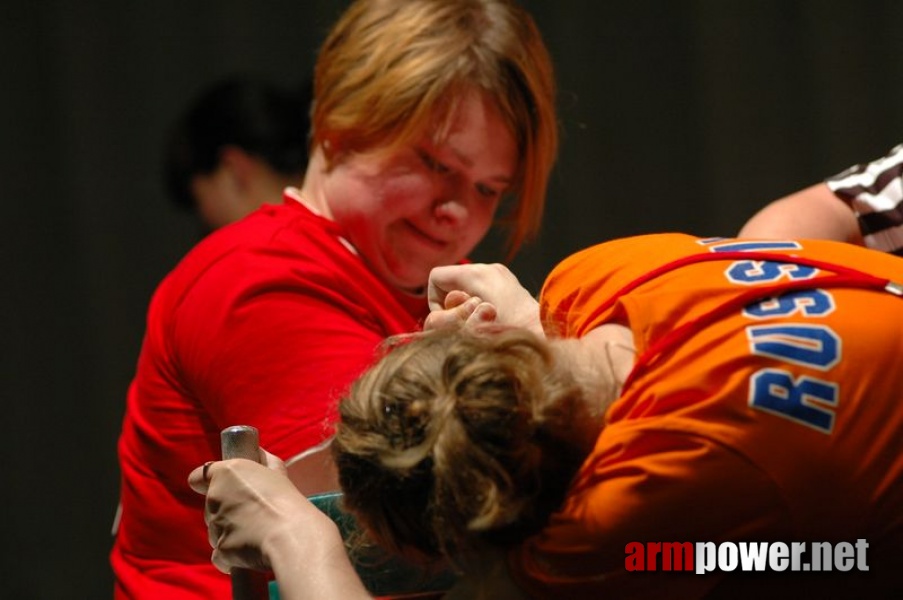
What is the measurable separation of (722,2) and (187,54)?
3.92 feet

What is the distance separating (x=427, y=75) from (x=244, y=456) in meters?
0.58

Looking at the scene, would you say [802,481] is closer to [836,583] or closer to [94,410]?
[836,583]

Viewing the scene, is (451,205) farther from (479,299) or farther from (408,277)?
(479,299)

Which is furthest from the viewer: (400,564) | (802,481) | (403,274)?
(403,274)

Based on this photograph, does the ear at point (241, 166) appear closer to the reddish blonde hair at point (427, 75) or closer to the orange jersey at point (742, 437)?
the reddish blonde hair at point (427, 75)

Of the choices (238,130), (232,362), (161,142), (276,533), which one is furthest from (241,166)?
(276,533)

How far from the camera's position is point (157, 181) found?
3.20m

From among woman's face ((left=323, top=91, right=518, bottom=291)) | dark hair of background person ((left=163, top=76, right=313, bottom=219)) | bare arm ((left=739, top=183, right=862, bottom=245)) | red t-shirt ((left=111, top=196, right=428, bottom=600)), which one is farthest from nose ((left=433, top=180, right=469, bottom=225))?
dark hair of background person ((left=163, top=76, right=313, bottom=219))

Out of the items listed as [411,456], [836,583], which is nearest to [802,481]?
[836,583]

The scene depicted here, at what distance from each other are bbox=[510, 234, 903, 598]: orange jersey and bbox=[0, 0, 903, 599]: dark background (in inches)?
73.2

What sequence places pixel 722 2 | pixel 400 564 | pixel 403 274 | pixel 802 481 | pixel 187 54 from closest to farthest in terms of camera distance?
pixel 802 481
pixel 400 564
pixel 403 274
pixel 722 2
pixel 187 54

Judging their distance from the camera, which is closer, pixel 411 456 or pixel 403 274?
pixel 411 456

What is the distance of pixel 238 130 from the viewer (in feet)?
8.71

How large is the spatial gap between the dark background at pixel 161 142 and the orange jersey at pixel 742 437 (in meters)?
1.86
